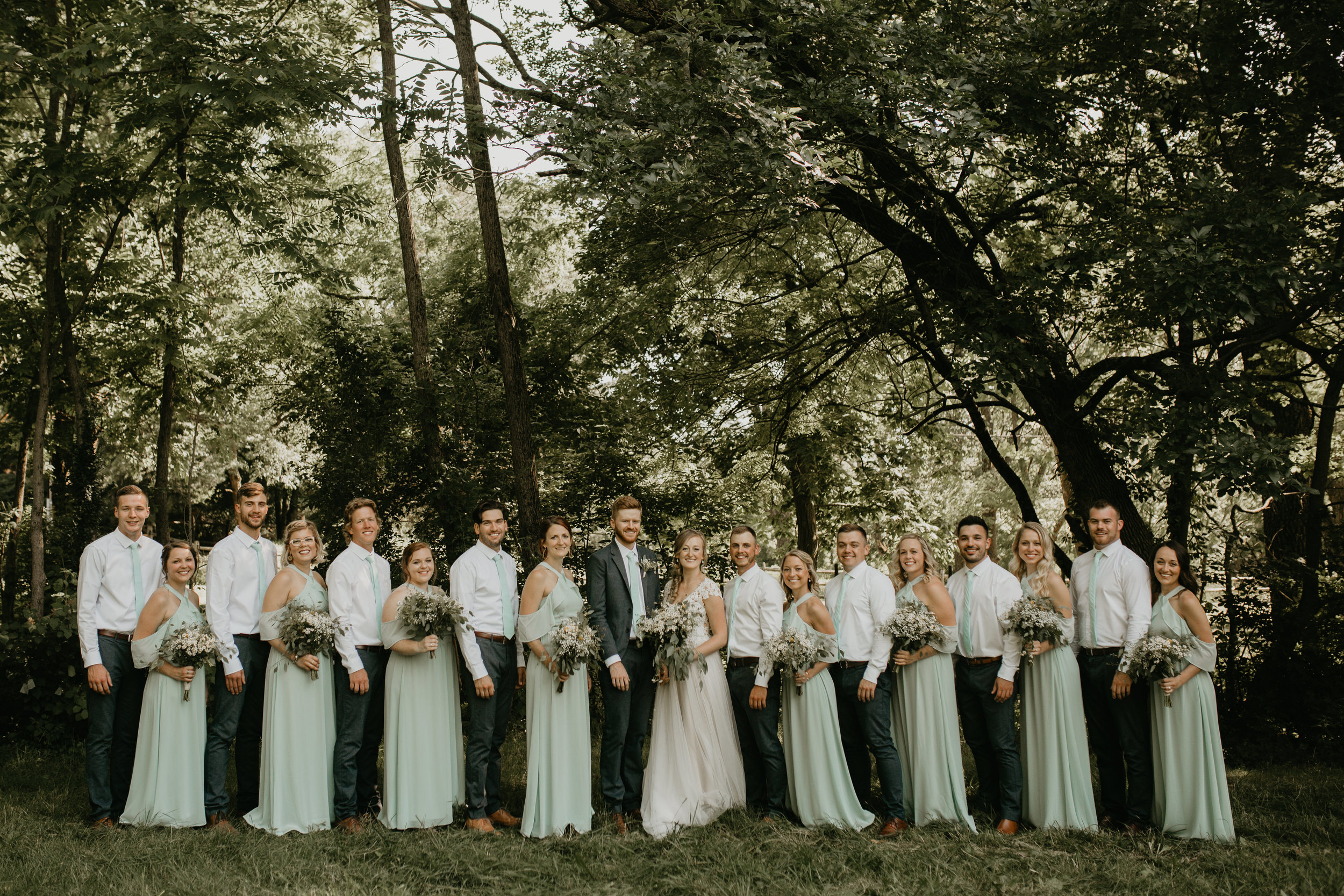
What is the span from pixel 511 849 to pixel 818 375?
26.6 feet

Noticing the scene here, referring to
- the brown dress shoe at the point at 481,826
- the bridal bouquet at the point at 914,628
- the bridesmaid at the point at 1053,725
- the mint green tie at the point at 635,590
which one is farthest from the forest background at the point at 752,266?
the brown dress shoe at the point at 481,826

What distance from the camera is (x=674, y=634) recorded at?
6.65 meters

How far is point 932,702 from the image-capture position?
22.2 feet

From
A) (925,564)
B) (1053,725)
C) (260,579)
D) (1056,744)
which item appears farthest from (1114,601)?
(260,579)

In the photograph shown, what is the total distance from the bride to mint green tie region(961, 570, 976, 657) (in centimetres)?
164

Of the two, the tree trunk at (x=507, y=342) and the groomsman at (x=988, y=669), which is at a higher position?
the tree trunk at (x=507, y=342)

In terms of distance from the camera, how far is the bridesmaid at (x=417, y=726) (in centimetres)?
666

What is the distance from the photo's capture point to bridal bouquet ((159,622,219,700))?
21.6 feet

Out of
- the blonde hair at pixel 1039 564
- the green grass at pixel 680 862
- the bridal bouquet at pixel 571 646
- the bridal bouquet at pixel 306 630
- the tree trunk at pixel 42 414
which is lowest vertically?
the green grass at pixel 680 862

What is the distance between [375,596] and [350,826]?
1528 mm

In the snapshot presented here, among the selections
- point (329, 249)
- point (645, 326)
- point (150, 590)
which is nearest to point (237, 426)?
point (329, 249)

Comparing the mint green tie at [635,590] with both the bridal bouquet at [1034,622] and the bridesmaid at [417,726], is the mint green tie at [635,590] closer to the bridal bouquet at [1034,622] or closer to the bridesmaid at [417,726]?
the bridesmaid at [417,726]

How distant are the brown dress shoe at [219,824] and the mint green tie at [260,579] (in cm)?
139

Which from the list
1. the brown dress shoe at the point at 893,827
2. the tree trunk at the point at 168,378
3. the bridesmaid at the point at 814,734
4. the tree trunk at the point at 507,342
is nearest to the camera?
the brown dress shoe at the point at 893,827
